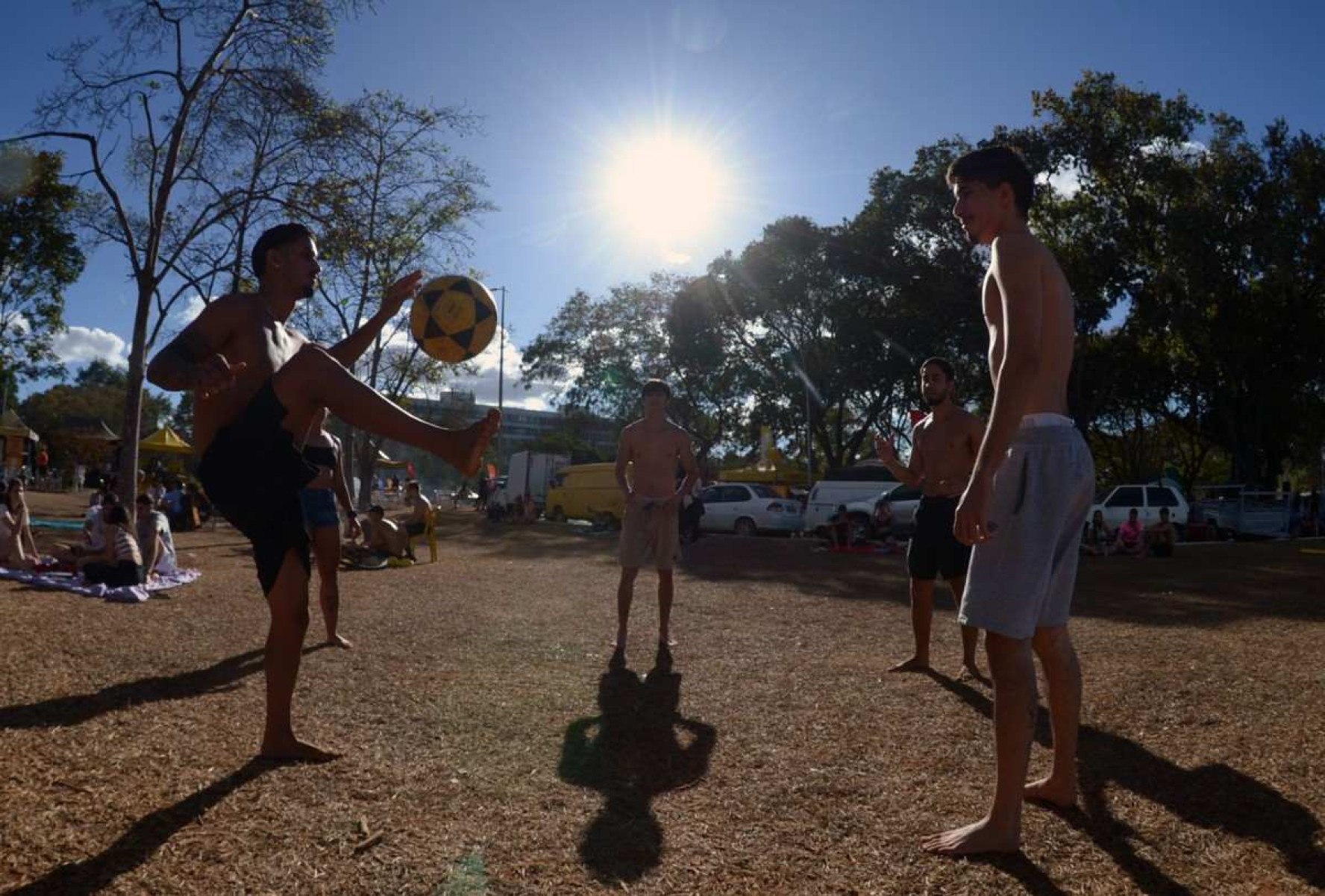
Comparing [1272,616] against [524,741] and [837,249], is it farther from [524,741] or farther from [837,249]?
[837,249]

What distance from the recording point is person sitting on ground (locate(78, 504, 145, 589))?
28.7 feet

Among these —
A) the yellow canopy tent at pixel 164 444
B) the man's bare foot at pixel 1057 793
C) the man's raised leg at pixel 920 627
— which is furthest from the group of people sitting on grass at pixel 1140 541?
the yellow canopy tent at pixel 164 444

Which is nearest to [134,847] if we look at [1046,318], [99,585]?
[1046,318]

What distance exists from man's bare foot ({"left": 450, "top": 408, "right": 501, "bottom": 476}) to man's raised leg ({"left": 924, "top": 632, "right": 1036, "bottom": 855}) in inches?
69.2

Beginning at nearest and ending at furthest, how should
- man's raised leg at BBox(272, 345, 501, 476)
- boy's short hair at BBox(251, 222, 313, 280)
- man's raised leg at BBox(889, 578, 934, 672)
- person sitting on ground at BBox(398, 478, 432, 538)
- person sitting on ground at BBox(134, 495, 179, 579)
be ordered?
man's raised leg at BBox(272, 345, 501, 476) < boy's short hair at BBox(251, 222, 313, 280) < man's raised leg at BBox(889, 578, 934, 672) < person sitting on ground at BBox(134, 495, 179, 579) < person sitting on ground at BBox(398, 478, 432, 538)

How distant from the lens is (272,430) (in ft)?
10.6

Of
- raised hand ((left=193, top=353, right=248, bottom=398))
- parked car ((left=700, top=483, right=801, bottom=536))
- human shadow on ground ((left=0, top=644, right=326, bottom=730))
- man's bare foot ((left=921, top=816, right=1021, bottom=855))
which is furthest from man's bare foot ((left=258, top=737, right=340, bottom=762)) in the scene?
Result: parked car ((left=700, top=483, right=801, bottom=536))

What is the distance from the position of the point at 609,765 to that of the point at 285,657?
1.29m

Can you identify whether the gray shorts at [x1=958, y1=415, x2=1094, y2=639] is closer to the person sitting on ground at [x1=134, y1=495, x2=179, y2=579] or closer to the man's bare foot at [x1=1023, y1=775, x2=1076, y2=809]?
the man's bare foot at [x1=1023, y1=775, x2=1076, y2=809]

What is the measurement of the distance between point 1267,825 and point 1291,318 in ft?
104

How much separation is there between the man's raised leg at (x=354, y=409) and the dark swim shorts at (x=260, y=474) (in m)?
0.07

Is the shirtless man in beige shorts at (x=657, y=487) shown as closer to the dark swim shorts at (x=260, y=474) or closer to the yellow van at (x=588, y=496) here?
the dark swim shorts at (x=260, y=474)

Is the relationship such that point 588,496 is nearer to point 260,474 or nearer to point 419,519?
point 419,519

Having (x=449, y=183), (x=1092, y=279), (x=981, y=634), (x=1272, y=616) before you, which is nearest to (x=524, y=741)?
(x=981, y=634)
